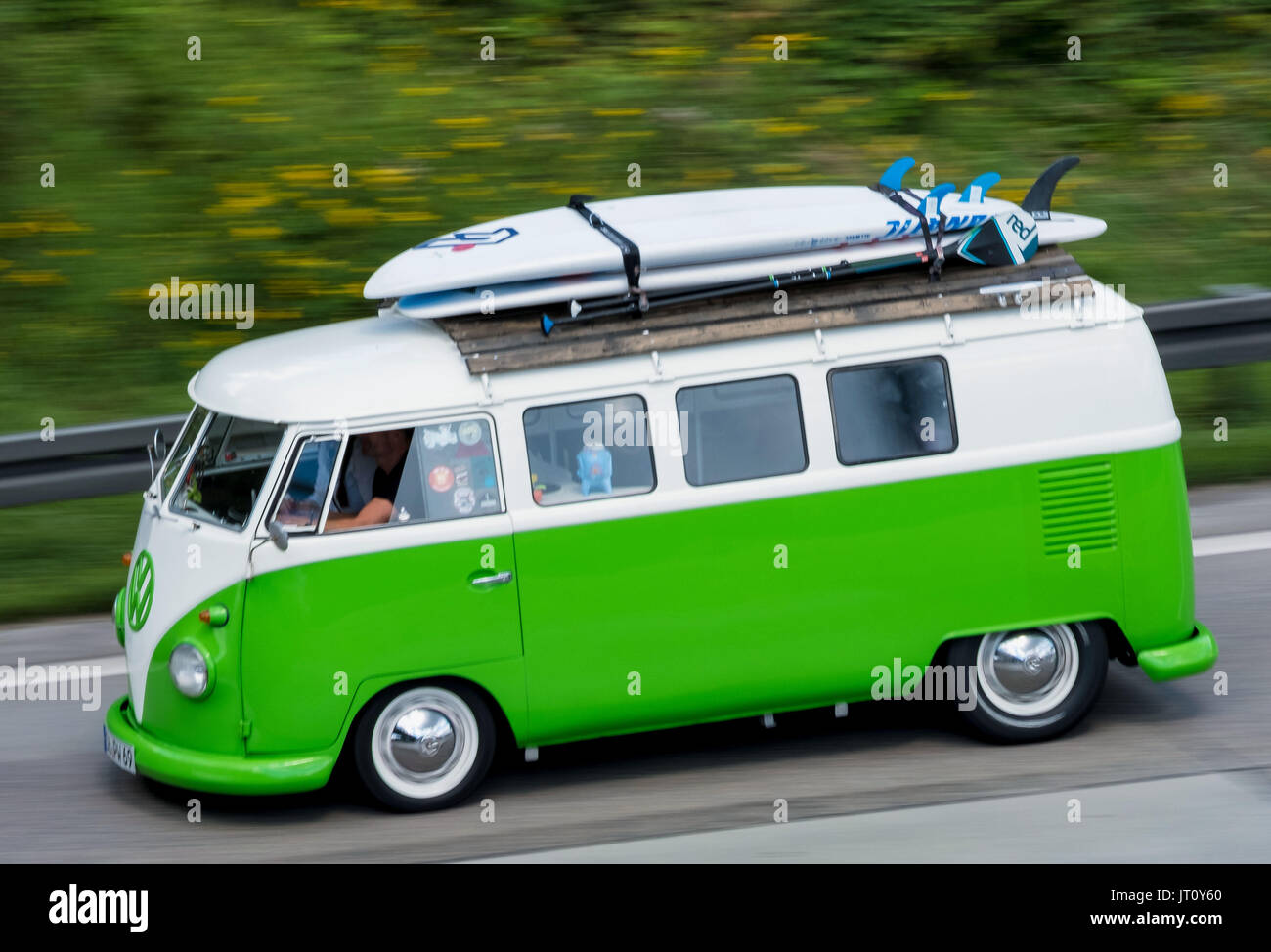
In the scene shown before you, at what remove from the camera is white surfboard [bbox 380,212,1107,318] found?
6.62 m

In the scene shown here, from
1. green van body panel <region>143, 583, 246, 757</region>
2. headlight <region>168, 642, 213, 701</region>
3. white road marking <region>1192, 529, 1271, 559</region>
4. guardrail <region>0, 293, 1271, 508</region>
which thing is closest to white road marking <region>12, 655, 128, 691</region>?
guardrail <region>0, 293, 1271, 508</region>

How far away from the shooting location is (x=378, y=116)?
1275cm

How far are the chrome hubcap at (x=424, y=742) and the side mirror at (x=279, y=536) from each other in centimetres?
81

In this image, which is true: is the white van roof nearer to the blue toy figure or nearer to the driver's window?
the driver's window

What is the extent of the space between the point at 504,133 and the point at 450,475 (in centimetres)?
693

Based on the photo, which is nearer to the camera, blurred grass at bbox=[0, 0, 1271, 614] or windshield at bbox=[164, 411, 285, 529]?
windshield at bbox=[164, 411, 285, 529]

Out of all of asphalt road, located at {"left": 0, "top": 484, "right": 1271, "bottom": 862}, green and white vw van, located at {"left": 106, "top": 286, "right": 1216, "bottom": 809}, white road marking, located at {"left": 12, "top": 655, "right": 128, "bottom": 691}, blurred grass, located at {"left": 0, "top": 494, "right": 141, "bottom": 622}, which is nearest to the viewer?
asphalt road, located at {"left": 0, "top": 484, "right": 1271, "bottom": 862}

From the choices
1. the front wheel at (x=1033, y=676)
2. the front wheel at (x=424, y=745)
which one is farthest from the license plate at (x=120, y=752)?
the front wheel at (x=1033, y=676)

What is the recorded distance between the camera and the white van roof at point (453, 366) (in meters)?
6.55

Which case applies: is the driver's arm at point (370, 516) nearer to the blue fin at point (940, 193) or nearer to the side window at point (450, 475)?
the side window at point (450, 475)

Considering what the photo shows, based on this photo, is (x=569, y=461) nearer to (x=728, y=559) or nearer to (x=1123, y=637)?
(x=728, y=559)

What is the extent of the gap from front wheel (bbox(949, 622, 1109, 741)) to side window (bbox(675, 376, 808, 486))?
1.21 metres

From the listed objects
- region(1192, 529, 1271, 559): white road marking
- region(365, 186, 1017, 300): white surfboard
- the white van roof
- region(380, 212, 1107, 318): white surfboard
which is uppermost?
region(365, 186, 1017, 300): white surfboard
